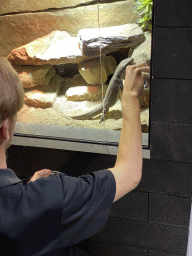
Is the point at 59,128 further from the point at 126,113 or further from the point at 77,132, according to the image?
the point at 126,113

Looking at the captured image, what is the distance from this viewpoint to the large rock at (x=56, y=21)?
106 centimetres

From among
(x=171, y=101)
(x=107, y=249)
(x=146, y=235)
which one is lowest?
(x=107, y=249)

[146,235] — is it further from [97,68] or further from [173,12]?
[173,12]

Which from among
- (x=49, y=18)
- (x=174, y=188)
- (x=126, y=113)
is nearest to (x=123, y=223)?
(x=174, y=188)

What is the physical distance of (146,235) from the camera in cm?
164

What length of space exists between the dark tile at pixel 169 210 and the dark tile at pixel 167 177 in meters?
0.04

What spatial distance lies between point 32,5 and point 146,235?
1.28 metres

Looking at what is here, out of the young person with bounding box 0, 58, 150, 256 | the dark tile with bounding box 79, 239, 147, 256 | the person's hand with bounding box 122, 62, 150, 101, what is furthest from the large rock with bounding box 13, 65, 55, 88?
the dark tile with bounding box 79, 239, 147, 256

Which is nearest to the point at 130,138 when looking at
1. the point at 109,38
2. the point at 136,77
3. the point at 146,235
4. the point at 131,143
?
the point at 131,143

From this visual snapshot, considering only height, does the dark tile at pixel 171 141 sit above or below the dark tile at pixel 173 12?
below

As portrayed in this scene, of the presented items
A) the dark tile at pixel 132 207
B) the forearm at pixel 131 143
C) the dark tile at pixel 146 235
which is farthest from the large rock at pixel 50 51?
the dark tile at pixel 146 235

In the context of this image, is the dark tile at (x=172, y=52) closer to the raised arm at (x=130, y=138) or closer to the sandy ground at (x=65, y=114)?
the raised arm at (x=130, y=138)

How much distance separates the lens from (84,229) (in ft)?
2.82

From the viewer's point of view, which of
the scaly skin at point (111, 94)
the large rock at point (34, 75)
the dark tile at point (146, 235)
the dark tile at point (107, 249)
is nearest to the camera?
the scaly skin at point (111, 94)
